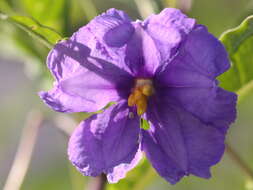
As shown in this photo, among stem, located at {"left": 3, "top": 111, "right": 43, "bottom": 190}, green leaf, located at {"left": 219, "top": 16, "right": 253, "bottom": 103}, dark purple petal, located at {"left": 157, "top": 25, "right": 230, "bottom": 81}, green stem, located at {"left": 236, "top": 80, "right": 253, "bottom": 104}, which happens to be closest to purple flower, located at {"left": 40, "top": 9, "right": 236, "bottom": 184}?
dark purple petal, located at {"left": 157, "top": 25, "right": 230, "bottom": 81}

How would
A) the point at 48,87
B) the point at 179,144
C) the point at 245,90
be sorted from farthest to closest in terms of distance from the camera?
the point at 48,87
the point at 245,90
the point at 179,144

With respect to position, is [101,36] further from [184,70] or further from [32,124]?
[32,124]

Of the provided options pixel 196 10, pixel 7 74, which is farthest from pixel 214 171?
pixel 7 74

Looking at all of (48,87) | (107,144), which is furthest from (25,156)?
(107,144)

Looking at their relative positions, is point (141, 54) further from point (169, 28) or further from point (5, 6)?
point (5, 6)

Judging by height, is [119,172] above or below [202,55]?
below

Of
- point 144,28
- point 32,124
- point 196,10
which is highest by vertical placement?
point 144,28

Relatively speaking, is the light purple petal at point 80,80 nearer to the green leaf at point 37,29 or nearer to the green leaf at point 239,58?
the green leaf at point 37,29
